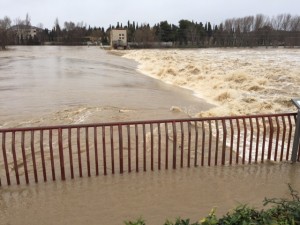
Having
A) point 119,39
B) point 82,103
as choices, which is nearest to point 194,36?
point 119,39

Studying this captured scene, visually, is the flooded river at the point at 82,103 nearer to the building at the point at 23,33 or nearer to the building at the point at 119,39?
the building at the point at 119,39

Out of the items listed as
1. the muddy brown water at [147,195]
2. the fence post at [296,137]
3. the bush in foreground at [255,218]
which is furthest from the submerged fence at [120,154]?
the bush in foreground at [255,218]

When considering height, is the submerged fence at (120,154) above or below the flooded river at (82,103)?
above

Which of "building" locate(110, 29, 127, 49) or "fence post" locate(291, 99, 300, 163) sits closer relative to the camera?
"fence post" locate(291, 99, 300, 163)

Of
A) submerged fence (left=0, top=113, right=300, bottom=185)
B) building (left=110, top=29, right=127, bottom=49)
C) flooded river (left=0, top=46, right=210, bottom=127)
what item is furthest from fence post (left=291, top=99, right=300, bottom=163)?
building (left=110, top=29, right=127, bottom=49)

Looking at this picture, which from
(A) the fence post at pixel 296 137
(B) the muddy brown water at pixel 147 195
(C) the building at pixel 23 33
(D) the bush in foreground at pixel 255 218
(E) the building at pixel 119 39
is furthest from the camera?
(C) the building at pixel 23 33

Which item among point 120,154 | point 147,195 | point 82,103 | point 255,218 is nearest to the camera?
point 255,218

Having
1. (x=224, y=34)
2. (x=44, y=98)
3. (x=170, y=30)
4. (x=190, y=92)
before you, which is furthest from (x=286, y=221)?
(x=224, y=34)

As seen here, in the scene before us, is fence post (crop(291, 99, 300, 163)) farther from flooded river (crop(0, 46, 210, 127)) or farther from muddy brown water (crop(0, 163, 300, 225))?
flooded river (crop(0, 46, 210, 127))

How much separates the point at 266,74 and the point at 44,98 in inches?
623

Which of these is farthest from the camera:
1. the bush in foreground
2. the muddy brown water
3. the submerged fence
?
the submerged fence

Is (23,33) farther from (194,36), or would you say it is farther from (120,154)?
(120,154)

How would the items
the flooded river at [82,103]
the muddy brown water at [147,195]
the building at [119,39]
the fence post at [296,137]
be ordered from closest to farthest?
1. the muddy brown water at [147,195]
2. the fence post at [296,137]
3. the flooded river at [82,103]
4. the building at [119,39]

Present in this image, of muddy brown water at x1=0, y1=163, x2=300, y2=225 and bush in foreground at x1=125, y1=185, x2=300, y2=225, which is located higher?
bush in foreground at x1=125, y1=185, x2=300, y2=225
